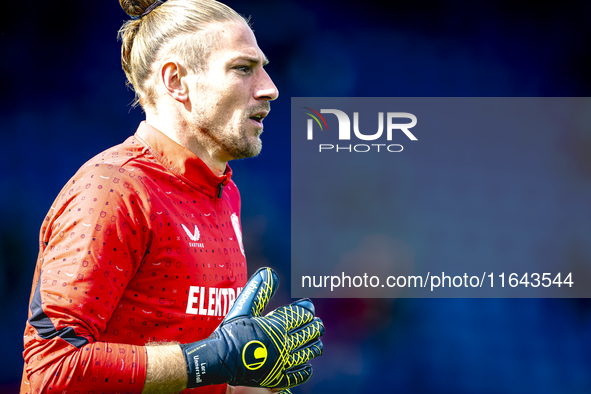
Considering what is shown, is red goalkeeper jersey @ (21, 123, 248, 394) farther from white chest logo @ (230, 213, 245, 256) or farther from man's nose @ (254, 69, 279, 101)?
man's nose @ (254, 69, 279, 101)

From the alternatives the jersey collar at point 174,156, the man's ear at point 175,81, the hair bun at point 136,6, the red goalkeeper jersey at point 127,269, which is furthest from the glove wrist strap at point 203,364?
the hair bun at point 136,6

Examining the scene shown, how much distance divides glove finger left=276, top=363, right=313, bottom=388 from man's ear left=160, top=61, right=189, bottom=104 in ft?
2.81

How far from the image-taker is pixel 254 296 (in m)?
1.43

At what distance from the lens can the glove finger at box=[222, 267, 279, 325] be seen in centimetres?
138

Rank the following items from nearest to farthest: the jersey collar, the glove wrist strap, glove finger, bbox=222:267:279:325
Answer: the glove wrist strap < glove finger, bbox=222:267:279:325 < the jersey collar

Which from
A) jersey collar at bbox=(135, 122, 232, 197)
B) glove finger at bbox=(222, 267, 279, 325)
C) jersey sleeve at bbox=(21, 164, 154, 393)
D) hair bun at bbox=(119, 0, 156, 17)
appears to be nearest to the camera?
jersey sleeve at bbox=(21, 164, 154, 393)

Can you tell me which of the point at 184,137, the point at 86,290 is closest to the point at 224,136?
the point at 184,137

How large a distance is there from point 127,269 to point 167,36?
2.39 feet

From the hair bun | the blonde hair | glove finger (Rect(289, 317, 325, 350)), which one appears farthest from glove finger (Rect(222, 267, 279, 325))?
the hair bun

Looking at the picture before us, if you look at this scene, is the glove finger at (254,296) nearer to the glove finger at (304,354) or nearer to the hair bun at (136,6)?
the glove finger at (304,354)

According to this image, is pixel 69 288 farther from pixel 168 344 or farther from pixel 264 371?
pixel 264 371

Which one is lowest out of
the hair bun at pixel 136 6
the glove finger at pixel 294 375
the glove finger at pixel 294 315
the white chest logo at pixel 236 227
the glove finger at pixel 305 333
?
the glove finger at pixel 294 375

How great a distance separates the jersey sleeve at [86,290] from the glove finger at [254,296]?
281mm

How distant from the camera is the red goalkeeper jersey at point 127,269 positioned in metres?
1.11
